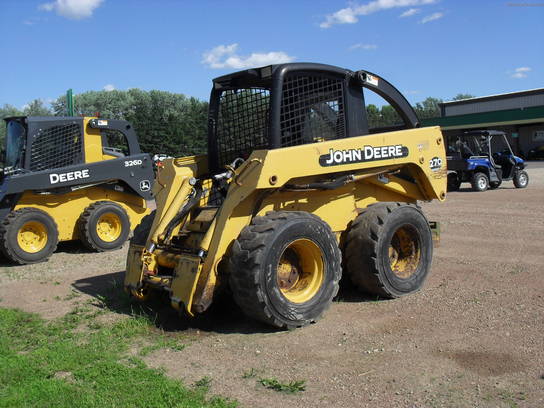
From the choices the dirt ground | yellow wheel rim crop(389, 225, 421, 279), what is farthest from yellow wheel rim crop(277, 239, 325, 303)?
yellow wheel rim crop(389, 225, 421, 279)

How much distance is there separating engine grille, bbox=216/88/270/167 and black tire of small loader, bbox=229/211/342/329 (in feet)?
3.87

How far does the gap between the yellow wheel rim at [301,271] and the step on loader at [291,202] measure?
12mm

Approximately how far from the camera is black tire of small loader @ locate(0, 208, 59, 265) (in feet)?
29.1

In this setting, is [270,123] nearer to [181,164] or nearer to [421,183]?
[181,164]

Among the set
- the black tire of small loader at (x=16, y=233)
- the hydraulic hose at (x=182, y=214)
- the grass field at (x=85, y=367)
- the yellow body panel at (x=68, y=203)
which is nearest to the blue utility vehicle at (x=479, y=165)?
the yellow body panel at (x=68, y=203)

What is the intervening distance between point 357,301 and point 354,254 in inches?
19.9

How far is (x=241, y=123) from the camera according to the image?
6.31 m

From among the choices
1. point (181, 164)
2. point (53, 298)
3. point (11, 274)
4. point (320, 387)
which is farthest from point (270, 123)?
point (11, 274)

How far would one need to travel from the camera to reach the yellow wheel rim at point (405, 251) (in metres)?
6.38

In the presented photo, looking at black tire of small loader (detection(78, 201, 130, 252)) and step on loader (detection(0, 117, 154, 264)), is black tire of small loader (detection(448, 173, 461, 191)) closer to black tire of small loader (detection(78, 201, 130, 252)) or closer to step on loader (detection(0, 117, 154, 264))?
step on loader (detection(0, 117, 154, 264))

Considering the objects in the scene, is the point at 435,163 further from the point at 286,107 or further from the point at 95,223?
the point at 95,223

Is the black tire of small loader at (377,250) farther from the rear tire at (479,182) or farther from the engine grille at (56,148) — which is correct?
the rear tire at (479,182)

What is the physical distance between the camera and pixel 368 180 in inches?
248

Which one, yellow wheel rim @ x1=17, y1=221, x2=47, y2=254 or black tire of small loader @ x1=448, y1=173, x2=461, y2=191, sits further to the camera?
black tire of small loader @ x1=448, y1=173, x2=461, y2=191
